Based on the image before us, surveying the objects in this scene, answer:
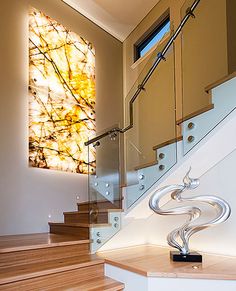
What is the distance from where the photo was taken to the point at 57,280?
2.52m

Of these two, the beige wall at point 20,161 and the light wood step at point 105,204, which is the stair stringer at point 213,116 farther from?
the beige wall at point 20,161

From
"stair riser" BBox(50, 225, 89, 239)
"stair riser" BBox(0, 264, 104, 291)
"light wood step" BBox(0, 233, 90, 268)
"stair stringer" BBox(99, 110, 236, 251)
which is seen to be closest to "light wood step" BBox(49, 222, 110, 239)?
"stair riser" BBox(50, 225, 89, 239)

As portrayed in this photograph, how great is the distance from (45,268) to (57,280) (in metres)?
0.15

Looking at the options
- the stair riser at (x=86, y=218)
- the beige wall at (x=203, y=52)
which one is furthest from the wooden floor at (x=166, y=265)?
the beige wall at (x=203, y=52)

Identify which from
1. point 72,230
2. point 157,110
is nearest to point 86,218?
point 72,230

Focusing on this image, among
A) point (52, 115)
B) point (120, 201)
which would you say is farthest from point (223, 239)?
point (52, 115)

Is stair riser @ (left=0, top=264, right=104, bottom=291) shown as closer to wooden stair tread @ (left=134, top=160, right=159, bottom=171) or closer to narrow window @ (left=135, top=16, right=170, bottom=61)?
wooden stair tread @ (left=134, top=160, right=159, bottom=171)

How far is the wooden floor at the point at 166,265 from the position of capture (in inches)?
93.5

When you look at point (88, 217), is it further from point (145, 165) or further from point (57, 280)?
point (57, 280)

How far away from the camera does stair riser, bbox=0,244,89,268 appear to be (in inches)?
102

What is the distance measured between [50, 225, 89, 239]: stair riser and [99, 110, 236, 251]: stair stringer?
10.4 inches

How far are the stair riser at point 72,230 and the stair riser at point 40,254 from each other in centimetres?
16

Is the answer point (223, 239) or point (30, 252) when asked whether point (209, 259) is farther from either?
point (30, 252)

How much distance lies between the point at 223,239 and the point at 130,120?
6.02 ft
